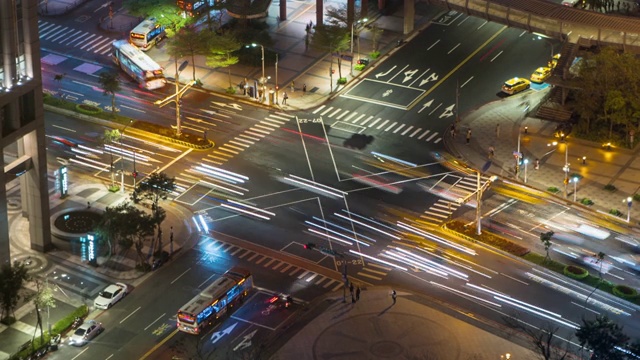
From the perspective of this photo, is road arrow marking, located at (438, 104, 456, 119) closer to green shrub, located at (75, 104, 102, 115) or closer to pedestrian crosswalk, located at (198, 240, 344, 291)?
pedestrian crosswalk, located at (198, 240, 344, 291)

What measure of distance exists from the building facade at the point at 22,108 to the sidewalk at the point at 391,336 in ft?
117

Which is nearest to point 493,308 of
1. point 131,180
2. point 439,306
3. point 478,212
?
point 439,306

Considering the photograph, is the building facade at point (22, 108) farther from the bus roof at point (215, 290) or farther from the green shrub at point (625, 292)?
the green shrub at point (625, 292)

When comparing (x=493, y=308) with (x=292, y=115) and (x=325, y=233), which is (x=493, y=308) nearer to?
(x=325, y=233)

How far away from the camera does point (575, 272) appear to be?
156125 millimetres

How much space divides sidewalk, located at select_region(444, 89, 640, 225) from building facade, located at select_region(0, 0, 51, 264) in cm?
6004

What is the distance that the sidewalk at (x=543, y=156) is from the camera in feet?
573

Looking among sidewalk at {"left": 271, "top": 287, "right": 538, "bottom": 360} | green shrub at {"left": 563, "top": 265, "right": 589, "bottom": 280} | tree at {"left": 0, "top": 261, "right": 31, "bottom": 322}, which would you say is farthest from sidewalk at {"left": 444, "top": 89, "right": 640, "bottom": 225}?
tree at {"left": 0, "top": 261, "right": 31, "bottom": 322}

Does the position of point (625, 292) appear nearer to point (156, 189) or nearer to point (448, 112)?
point (448, 112)

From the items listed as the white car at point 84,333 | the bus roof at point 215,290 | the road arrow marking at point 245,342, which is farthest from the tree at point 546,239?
the white car at point 84,333

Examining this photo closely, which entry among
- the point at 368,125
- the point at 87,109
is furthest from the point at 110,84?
the point at 368,125

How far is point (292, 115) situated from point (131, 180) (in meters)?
29.6

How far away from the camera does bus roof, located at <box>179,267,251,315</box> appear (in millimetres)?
144750

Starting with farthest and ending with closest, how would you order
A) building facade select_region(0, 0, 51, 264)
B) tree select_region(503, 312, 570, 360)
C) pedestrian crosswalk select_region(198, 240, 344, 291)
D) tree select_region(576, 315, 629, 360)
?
pedestrian crosswalk select_region(198, 240, 344, 291)
building facade select_region(0, 0, 51, 264)
tree select_region(503, 312, 570, 360)
tree select_region(576, 315, 629, 360)
